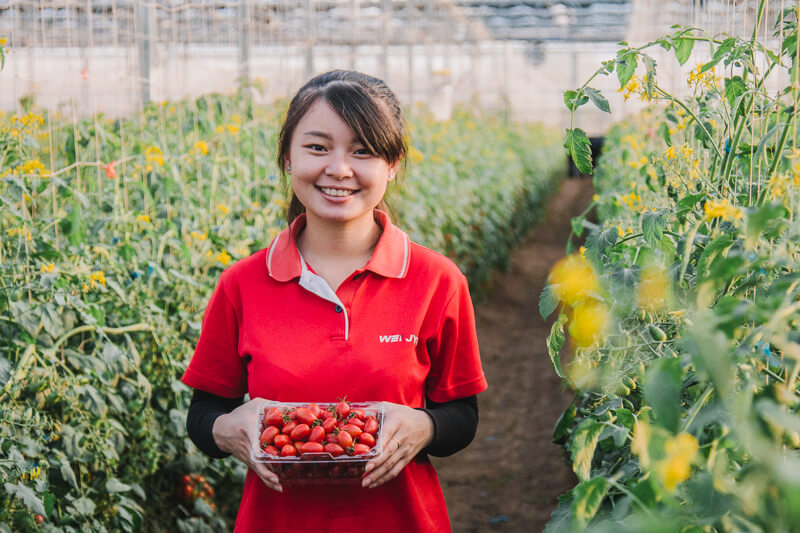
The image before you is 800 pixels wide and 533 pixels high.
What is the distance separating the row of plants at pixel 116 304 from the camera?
2.02 m

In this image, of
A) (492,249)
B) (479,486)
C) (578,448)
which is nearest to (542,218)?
(492,249)

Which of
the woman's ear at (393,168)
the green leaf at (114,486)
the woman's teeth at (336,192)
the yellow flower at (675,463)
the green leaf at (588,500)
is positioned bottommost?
the green leaf at (114,486)

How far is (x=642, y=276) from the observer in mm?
1337

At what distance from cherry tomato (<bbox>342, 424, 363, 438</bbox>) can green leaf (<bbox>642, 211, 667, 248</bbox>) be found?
528 mm

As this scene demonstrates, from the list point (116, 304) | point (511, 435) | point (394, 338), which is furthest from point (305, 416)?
point (511, 435)

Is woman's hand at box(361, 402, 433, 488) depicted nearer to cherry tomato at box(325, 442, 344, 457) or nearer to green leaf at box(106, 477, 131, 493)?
cherry tomato at box(325, 442, 344, 457)

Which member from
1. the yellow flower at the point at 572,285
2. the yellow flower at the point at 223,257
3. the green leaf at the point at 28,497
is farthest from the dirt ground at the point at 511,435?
the yellow flower at the point at 572,285

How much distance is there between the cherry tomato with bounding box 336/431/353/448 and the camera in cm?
128

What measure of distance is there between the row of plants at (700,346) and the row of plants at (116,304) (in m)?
0.89

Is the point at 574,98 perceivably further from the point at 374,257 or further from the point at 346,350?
the point at 346,350

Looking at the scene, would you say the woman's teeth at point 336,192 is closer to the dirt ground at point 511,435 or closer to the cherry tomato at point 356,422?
the cherry tomato at point 356,422

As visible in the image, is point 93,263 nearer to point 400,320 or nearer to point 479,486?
A: point 400,320

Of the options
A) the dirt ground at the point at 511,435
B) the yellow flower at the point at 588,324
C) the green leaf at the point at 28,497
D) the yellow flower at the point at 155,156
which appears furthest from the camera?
the dirt ground at the point at 511,435

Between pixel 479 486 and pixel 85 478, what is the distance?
1.88 m
